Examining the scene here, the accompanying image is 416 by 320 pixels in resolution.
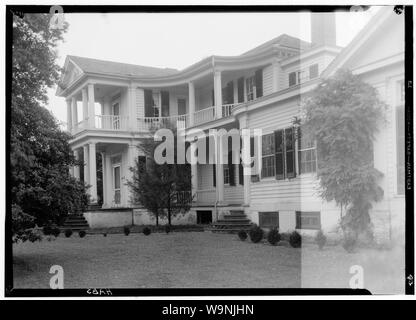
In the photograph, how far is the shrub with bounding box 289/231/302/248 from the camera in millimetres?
5961

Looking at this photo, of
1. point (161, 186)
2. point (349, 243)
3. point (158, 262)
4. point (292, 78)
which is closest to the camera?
point (349, 243)

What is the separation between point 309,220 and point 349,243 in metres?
0.95

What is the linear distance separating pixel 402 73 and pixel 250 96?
12.7 ft

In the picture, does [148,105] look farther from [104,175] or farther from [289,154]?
[289,154]

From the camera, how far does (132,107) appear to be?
715cm

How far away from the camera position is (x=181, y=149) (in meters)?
6.55

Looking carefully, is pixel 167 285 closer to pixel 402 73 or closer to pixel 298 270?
pixel 298 270

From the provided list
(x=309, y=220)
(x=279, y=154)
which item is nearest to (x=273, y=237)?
(x=309, y=220)

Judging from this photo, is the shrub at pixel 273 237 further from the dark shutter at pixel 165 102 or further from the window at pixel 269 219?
the dark shutter at pixel 165 102

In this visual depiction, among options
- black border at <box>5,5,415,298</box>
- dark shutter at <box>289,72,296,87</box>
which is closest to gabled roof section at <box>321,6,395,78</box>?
black border at <box>5,5,415,298</box>

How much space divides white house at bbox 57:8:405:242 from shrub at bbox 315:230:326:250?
0.24 m

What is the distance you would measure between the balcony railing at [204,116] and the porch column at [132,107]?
3.69 ft

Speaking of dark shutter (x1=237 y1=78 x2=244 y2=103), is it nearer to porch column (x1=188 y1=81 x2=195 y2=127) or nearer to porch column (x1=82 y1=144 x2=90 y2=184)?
porch column (x1=188 y1=81 x2=195 y2=127)
